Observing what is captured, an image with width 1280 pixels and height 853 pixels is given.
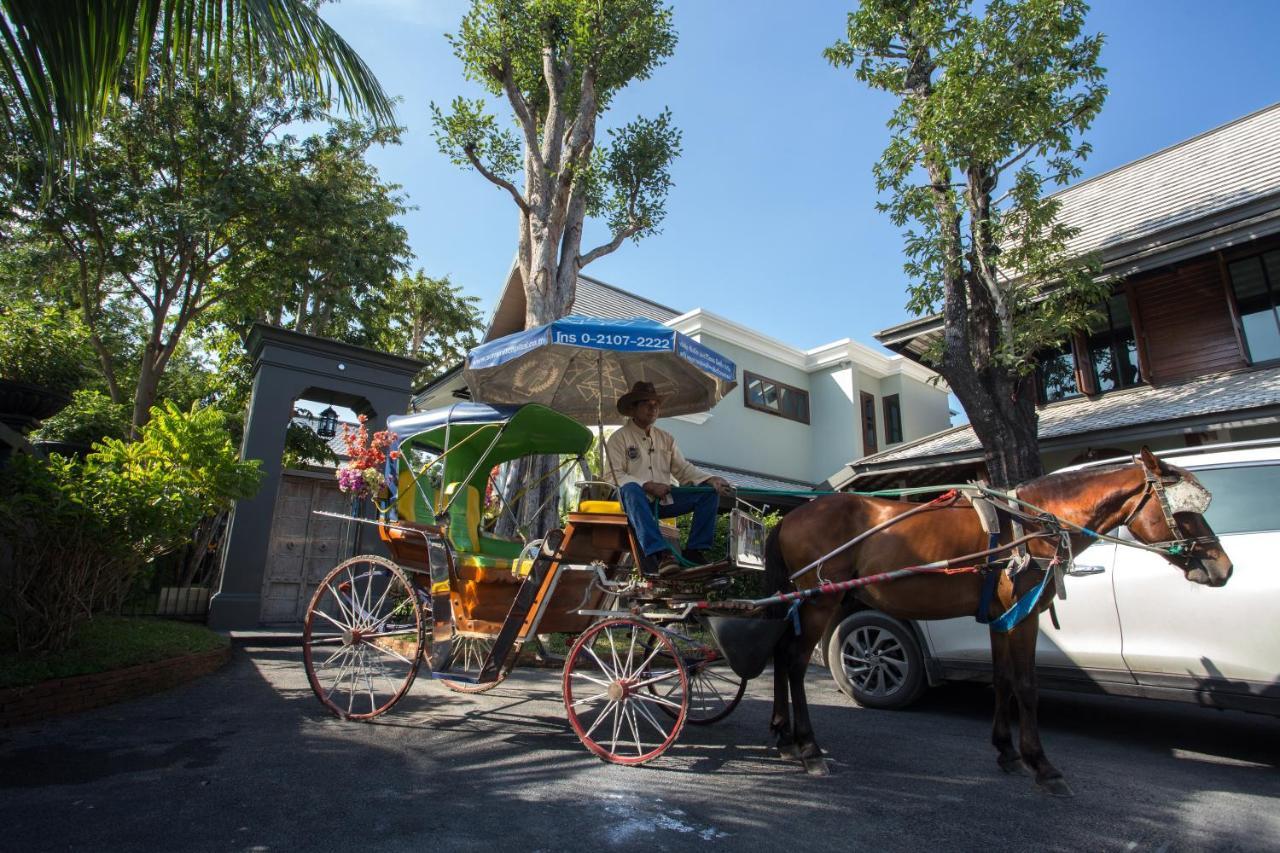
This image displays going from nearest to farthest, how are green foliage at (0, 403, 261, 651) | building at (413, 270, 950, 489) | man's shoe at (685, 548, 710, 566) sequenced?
man's shoe at (685, 548, 710, 566)
green foliage at (0, 403, 261, 651)
building at (413, 270, 950, 489)

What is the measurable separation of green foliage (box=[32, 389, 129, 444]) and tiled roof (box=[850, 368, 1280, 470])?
14.0 m

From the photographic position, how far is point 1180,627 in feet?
15.4

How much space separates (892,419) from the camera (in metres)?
20.3

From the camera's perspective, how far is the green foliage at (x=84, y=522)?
5523 millimetres

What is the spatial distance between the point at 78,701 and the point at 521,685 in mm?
3516

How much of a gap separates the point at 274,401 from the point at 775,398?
12571 millimetres

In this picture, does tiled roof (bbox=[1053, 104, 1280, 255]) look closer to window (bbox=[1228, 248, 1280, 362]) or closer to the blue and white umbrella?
window (bbox=[1228, 248, 1280, 362])

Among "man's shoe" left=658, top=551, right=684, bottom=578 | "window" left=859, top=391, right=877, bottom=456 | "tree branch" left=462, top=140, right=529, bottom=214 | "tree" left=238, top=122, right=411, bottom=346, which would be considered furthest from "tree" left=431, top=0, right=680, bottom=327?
"window" left=859, top=391, right=877, bottom=456

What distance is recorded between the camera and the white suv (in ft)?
14.5

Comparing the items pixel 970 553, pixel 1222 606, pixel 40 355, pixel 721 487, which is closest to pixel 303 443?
pixel 40 355

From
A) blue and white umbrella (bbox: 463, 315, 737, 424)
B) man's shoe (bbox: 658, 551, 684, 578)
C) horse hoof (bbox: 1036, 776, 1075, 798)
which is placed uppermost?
blue and white umbrella (bbox: 463, 315, 737, 424)

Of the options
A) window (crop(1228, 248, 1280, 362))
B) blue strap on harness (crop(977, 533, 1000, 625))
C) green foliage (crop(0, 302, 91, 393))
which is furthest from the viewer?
window (crop(1228, 248, 1280, 362))

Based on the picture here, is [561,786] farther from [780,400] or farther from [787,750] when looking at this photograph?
[780,400]

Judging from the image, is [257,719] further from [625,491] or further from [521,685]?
[625,491]
